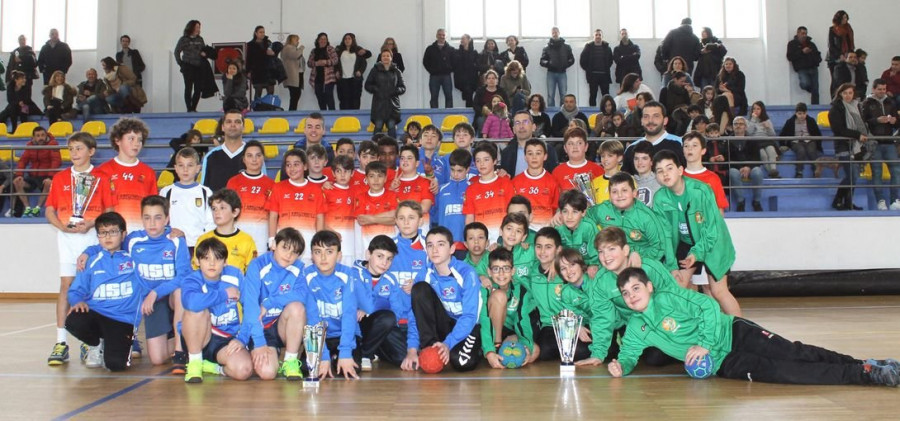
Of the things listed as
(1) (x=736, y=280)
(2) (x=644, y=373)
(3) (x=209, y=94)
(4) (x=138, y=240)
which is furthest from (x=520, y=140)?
(3) (x=209, y=94)

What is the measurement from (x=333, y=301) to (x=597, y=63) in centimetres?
1171

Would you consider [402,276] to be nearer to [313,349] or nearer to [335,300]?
[335,300]

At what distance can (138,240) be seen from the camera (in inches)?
225

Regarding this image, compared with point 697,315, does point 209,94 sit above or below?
above

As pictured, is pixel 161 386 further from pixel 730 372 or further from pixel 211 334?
pixel 730 372

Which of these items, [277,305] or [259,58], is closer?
[277,305]

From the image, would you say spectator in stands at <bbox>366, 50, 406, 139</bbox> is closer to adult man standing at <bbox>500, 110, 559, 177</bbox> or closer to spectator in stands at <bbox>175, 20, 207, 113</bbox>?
spectator in stands at <bbox>175, 20, 207, 113</bbox>

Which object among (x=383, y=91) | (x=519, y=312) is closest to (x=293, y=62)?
(x=383, y=91)

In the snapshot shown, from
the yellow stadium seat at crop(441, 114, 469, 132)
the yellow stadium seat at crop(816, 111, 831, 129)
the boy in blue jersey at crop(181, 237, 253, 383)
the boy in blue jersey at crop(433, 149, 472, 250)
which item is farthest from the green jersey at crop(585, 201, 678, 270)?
the yellow stadium seat at crop(816, 111, 831, 129)

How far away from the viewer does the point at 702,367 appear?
4.81m

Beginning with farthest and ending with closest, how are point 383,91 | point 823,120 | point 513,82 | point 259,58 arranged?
point 259,58 < point 823,120 < point 383,91 < point 513,82

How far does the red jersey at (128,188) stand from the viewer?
6.23m

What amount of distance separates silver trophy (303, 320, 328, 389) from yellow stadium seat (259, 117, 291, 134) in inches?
396

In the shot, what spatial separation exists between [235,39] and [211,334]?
13.4m
